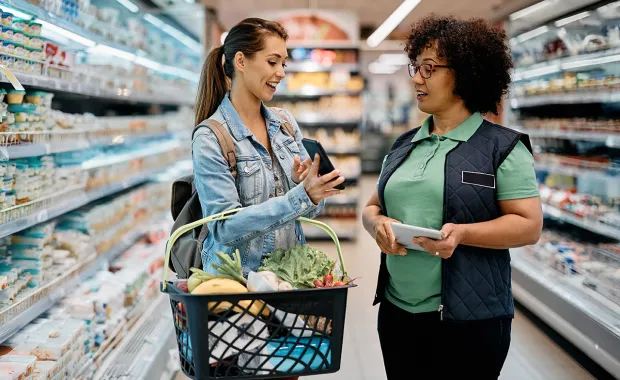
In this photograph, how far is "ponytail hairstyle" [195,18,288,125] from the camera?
1.95 meters

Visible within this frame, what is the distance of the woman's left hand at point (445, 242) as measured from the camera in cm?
179

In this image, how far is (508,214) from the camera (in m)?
1.93

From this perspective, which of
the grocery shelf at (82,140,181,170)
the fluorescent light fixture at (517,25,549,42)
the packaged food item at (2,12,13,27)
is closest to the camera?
the packaged food item at (2,12,13,27)

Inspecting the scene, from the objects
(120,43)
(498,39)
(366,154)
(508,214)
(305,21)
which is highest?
(305,21)

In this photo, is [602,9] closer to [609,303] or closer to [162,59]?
[609,303]

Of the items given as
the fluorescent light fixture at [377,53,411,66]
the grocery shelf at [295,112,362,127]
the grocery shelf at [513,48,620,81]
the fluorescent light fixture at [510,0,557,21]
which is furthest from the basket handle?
the fluorescent light fixture at [377,53,411,66]

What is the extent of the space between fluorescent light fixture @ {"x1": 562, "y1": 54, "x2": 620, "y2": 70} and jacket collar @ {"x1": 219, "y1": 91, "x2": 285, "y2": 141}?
2.70 metres

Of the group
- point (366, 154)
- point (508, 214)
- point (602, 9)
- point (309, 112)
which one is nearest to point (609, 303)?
point (602, 9)

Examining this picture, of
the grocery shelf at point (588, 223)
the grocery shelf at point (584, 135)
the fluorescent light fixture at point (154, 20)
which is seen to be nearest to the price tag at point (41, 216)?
the grocery shelf at point (584, 135)

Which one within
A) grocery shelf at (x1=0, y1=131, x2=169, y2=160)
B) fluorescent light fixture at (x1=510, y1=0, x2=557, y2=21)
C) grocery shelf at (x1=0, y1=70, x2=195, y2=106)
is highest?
fluorescent light fixture at (x1=510, y1=0, x2=557, y2=21)

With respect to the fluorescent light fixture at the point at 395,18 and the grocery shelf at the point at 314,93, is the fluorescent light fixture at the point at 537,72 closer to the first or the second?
the fluorescent light fixture at the point at 395,18

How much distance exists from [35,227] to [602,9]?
3803 mm

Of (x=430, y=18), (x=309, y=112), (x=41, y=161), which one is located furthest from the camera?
(x=309, y=112)

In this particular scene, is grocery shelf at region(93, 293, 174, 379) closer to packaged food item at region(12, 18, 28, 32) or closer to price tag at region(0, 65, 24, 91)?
price tag at region(0, 65, 24, 91)
